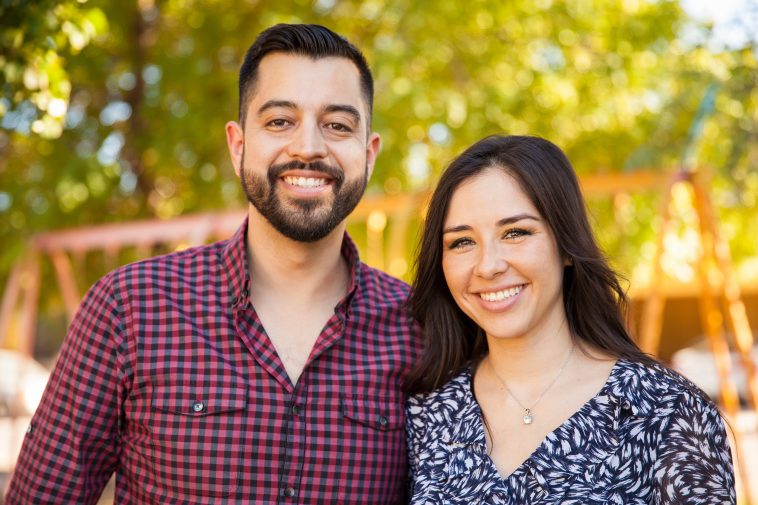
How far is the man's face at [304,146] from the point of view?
263 cm

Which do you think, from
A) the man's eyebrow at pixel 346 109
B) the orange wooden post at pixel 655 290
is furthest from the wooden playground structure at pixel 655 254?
the man's eyebrow at pixel 346 109

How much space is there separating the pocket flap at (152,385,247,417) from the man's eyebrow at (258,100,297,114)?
0.81m

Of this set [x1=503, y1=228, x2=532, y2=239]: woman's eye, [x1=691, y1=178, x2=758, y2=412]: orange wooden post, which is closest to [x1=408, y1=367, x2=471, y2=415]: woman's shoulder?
[x1=503, y1=228, x2=532, y2=239]: woman's eye

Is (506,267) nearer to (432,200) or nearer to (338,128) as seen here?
(432,200)

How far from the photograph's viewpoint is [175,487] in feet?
8.07

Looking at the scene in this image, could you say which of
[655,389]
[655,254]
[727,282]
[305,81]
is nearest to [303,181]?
[305,81]

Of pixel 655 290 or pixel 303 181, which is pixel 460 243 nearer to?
pixel 303 181

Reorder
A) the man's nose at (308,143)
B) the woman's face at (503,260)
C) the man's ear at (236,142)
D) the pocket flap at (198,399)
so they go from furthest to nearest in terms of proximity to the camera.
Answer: the man's ear at (236,142) < the man's nose at (308,143) < the pocket flap at (198,399) < the woman's face at (503,260)

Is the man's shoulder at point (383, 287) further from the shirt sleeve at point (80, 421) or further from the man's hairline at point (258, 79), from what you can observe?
the shirt sleeve at point (80, 421)

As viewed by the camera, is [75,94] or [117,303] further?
[75,94]

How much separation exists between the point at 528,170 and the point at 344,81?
25.7 inches

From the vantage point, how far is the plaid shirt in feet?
8.09

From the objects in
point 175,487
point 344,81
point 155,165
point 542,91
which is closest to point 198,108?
point 155,165

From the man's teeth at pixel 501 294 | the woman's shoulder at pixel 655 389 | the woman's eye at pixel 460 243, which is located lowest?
the woman's shoulder at pixel 655 389
